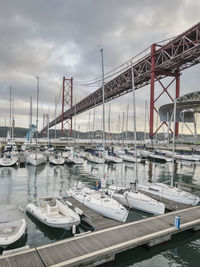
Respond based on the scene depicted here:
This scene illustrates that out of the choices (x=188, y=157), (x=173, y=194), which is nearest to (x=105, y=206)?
(x=173, y=194)

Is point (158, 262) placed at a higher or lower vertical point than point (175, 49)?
lower

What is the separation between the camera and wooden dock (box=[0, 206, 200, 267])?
7125 millimetres

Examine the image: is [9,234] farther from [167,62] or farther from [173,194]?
[167,62]

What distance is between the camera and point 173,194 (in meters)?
15.1

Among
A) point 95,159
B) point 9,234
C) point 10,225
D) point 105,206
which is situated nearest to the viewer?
point 9,234

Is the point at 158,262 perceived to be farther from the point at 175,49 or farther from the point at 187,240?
the point at 175,49

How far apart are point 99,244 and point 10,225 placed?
15.0ft

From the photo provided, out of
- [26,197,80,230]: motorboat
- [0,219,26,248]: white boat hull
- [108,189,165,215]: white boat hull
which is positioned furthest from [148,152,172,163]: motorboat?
[0,219,26,248]: white boat hull

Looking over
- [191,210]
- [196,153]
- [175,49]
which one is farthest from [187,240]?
[175,49]

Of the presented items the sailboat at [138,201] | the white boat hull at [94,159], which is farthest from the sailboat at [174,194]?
the white boat hull at [94,159]

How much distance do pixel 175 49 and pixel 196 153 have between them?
87.9 ft

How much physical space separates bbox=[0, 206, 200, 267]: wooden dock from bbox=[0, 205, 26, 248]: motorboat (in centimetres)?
129

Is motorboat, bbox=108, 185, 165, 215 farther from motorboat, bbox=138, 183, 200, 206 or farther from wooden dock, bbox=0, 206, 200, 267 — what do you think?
motorboat, bbox=138, 183, 200, 206

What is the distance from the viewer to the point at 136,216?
12859 millimetres
